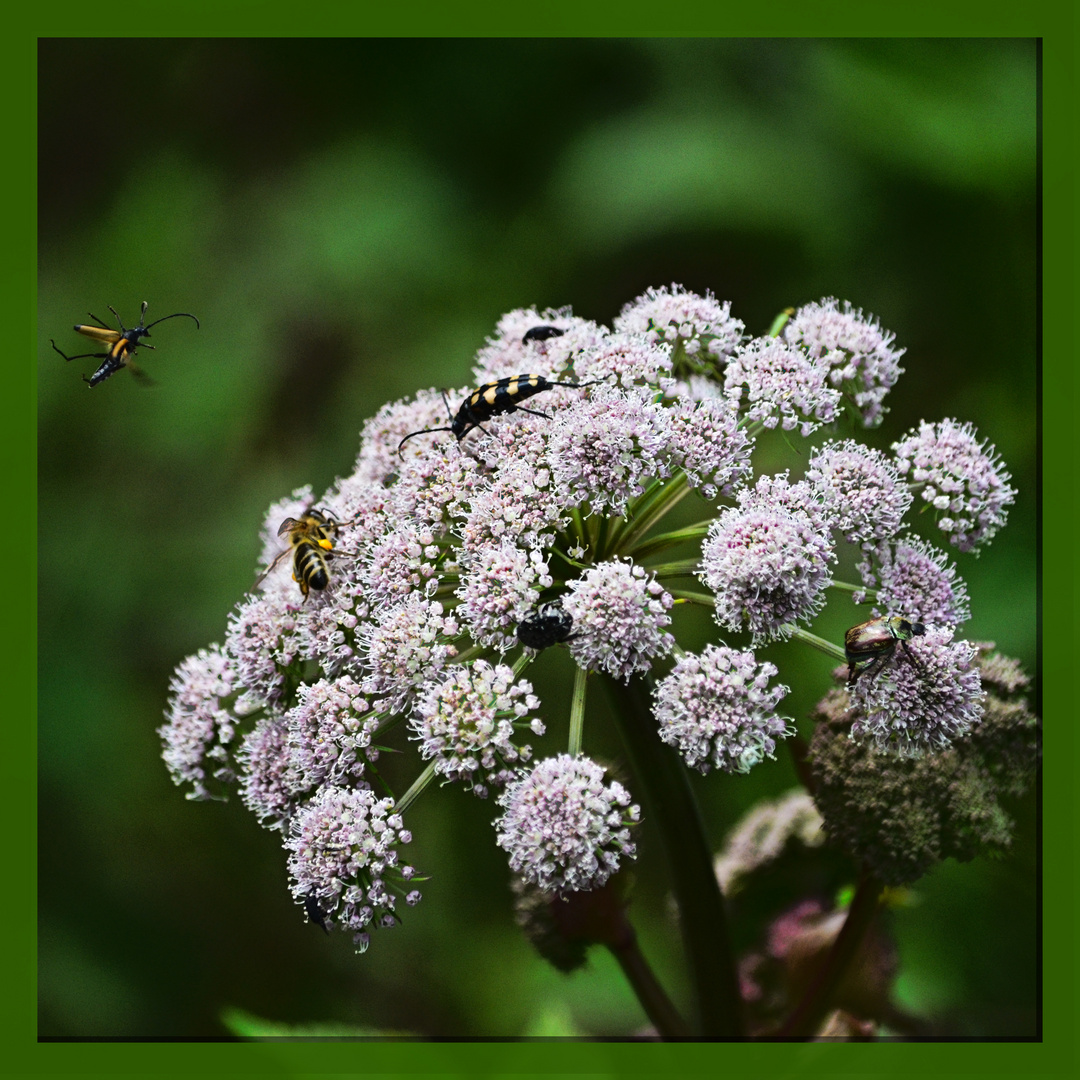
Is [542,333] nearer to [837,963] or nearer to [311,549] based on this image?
[311,549]

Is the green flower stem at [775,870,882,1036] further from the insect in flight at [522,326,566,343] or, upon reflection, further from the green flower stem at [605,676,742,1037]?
the insect in flight at [522,326,566,343]

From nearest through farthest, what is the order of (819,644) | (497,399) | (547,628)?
(547,628) < (819,644) < (497,399)

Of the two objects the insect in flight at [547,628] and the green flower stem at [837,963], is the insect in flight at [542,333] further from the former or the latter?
the green flower stem at [837,963]

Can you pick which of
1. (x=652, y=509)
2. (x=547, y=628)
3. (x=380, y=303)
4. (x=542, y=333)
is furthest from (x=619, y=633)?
(x=380, y=303)

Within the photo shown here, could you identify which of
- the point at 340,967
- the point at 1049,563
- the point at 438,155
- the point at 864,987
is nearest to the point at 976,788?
the point at 1049,563

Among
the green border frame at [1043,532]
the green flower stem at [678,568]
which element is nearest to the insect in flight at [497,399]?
the green flower stem at [678,568]

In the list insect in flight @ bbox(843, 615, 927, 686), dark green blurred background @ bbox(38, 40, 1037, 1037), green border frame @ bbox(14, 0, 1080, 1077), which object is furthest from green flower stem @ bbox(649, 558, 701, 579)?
dark green blurred background @ bbox(38, 40, 1037, 1037)
